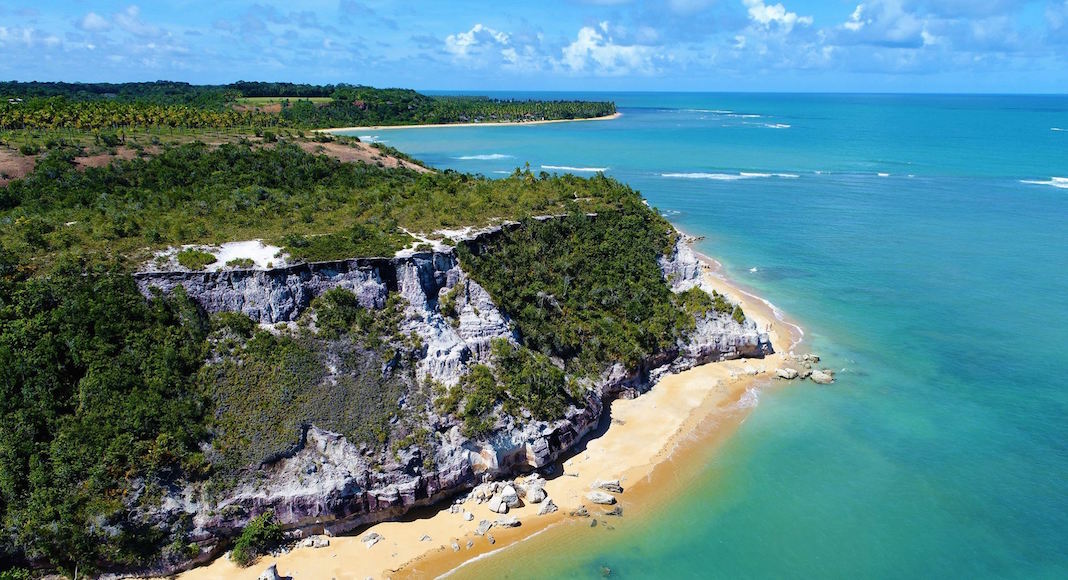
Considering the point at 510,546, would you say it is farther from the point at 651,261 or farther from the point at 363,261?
the point at 651,261

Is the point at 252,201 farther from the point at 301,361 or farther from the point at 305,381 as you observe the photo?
the point at 305,381

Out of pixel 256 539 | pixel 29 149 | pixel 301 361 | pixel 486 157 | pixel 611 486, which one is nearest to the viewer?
pixel 256 539

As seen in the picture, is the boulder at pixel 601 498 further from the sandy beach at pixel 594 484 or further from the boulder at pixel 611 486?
the boulder at pixel 611 486

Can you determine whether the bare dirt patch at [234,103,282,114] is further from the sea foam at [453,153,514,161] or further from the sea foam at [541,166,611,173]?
the sea foam at [541,166,611,173]

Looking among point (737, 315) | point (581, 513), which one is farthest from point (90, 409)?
point (737, 315)

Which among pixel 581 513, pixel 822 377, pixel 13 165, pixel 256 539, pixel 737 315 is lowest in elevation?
pixel 581 513

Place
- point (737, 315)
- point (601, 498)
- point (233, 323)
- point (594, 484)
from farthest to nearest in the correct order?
1. point (737, 315)
2. point (233, 323)
3. point (594, 484)
4. point (601, 498)
